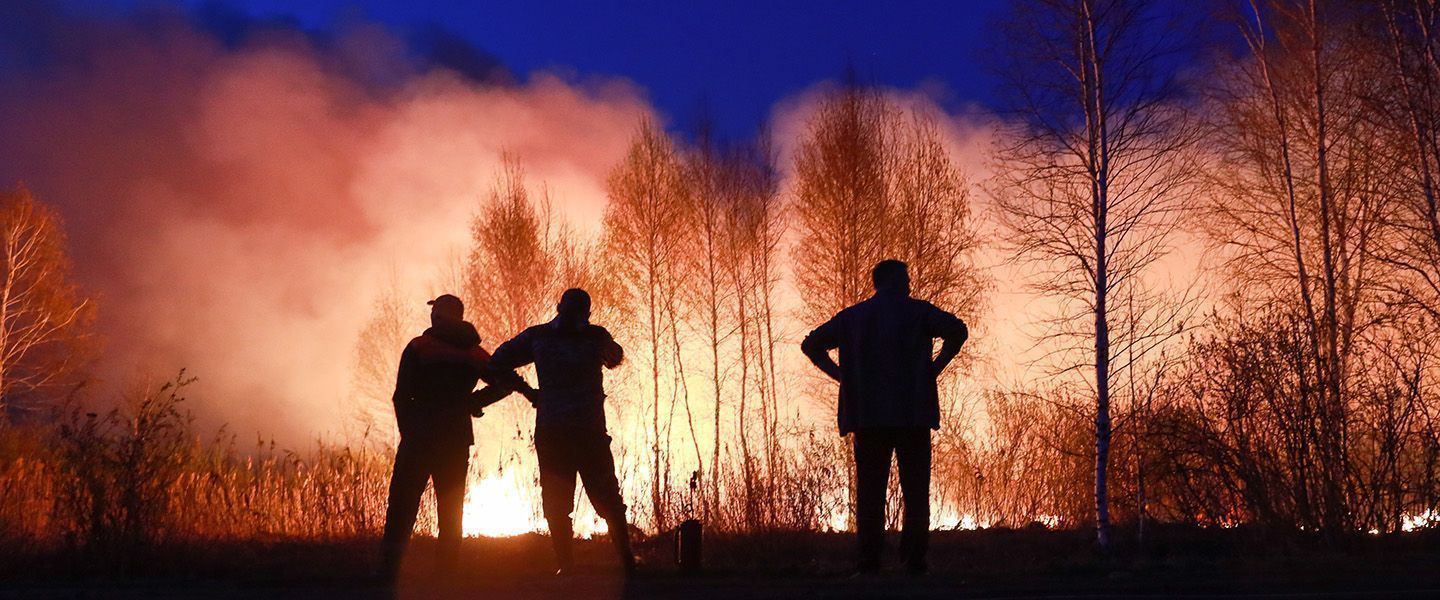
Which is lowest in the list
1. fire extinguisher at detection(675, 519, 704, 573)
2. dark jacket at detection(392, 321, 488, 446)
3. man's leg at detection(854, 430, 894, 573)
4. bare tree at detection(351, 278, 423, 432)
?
fire extinguisher at detection(675, 519, 704, 573)

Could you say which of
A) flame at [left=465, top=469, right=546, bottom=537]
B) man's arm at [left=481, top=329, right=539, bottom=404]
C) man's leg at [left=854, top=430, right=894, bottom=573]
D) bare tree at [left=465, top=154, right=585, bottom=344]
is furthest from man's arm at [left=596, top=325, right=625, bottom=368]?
bare tree at [left=465, top=154, right=585, bottom=344]

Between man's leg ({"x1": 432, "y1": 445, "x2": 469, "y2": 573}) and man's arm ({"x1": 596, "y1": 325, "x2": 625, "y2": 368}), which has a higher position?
man's arm ({"x1": 596, "y1": 325, "x2": 625, "y2": 368})

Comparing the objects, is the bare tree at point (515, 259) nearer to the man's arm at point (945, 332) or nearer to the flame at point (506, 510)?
the flame at point (506, 510)

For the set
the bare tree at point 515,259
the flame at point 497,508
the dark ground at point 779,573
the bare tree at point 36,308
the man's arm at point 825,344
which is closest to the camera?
the dark ground at point 779,573

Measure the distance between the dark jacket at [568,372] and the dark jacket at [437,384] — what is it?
1.62 ft

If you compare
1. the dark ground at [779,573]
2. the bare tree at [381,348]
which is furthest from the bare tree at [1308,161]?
the bare tree at [381,348]

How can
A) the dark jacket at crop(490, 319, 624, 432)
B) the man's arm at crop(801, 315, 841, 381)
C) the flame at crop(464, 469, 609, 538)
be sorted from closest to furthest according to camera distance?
the man's arm at crop(801, 315, 841, 381), the dark jacket at crop(490, 319, 624, 432), the flame at crop(464, 469, 609, 538)

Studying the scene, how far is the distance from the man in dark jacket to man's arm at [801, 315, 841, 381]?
1.84 meters

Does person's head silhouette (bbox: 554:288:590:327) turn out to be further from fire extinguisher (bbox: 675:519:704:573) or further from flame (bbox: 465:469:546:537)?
flame (bbox: 465:469:546:537)

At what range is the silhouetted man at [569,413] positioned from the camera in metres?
7.57

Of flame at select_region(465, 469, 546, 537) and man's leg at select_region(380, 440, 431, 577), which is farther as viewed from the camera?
flame at select_region(465, 469, 546, 537)

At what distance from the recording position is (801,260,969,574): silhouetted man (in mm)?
6996

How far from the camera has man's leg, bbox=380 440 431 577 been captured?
8008 millimetres

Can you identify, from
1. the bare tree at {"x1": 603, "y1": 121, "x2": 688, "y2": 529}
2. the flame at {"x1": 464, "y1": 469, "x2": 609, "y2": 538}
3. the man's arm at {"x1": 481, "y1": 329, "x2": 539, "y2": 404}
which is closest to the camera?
the man's arm at {"x1": 481, "y1": 329, "x2": 539, "y2": 404}
